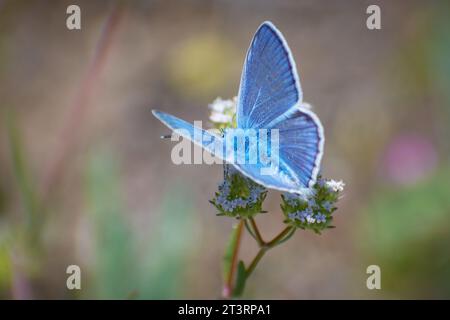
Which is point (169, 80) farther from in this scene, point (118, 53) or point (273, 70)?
point (273, 70)

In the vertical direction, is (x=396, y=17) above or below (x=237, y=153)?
above

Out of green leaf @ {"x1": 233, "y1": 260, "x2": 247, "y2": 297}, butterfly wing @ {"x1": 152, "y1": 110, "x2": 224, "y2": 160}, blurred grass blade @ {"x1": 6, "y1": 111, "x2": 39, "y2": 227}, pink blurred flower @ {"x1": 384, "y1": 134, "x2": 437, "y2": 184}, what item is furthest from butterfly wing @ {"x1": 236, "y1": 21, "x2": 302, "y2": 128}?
pink blurred flower @ {"x1": 384, "y1": 134, "x2": 437, "y2": 184}

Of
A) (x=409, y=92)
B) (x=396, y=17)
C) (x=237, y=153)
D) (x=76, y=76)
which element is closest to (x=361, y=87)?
(x=409, y=92)

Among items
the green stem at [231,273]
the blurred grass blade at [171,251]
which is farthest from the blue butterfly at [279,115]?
the blurred grass blade at [171,251]

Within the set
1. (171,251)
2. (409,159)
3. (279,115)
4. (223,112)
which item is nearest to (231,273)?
(279,115)

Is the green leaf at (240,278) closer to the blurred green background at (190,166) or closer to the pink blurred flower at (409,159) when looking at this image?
the blurred green background at (190,166)

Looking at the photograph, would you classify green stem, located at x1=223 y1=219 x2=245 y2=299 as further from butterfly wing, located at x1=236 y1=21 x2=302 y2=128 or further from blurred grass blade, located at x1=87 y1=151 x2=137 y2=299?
blurred grass blade, located at x1=87 y1=151 x2=137 y2=299
